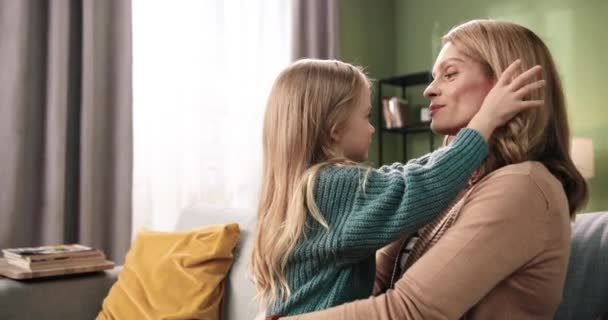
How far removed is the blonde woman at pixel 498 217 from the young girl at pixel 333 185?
63 mm

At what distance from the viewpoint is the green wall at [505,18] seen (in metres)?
3.47

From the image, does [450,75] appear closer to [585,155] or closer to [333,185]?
[333,185]

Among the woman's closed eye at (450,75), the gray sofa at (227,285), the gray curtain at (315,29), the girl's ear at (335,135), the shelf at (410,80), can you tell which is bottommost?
the gray sofa at (227,285)

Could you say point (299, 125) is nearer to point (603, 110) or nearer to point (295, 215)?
point (295, 215)

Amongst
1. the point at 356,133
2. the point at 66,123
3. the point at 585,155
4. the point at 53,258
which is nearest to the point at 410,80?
the point at 585,155

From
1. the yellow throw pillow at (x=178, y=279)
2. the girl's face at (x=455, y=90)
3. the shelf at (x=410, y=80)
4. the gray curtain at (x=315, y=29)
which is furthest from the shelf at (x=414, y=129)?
the girl's face at (x=455, y=90)

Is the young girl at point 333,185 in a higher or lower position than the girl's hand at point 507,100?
lower

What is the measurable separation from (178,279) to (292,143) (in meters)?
0.84

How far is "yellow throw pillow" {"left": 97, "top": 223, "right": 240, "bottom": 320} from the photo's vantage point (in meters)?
1.79

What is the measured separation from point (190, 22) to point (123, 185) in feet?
3.38

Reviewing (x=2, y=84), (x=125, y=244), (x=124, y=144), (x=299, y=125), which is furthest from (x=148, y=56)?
(x=299, y=125)

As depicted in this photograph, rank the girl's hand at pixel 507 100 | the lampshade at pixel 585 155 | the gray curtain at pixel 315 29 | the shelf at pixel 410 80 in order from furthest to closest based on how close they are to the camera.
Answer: the shelf at pixel 410 80, the gray curtain at pixel 315 29, the lampshade at pixel 585 155, the girl's hand at pixel 507 100

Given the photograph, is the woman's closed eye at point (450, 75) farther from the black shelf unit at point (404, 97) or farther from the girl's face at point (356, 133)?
the black shelf unit at point (404, 97)

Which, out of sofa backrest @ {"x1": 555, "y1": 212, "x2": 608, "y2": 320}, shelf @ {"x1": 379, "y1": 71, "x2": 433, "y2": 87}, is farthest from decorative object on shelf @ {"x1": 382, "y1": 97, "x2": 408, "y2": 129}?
sofa backrest @ {"x1": 555, "y1": 212, "x2": 608, "y2": 320}
